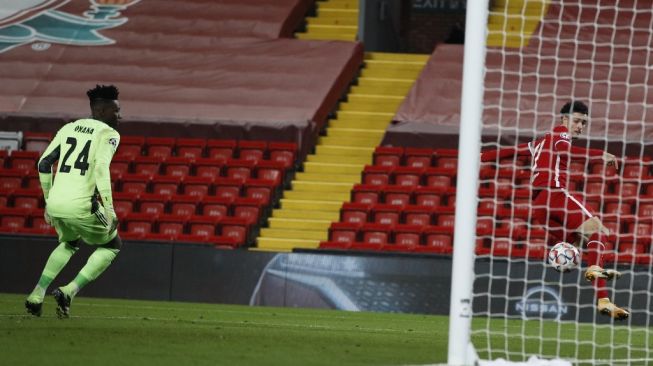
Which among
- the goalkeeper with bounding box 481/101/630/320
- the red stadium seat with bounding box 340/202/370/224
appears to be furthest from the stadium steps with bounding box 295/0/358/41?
the goalkeeper with bounding box 481/101/630/320

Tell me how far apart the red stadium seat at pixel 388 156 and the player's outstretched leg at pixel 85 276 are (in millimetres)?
8225

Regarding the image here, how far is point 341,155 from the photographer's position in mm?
17891

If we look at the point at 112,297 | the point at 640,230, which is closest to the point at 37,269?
the point at 112,297

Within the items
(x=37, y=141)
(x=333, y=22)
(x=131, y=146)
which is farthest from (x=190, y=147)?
(x=333, y=22)

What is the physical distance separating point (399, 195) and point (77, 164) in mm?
7665

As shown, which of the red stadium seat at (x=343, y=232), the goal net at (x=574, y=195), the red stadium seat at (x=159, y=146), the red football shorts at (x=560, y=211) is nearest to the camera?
the red football shorts at (x=560, y=211)

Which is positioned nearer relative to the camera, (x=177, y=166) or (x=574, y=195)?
(x=574, y=195)

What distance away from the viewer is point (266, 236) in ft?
52.9

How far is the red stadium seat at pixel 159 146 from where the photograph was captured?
57.6 ft

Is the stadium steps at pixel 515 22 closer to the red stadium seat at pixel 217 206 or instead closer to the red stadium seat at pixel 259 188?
the red stadium seat at pixel 259 188

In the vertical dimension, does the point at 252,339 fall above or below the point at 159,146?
below

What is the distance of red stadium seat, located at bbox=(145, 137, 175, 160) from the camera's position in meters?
17.5

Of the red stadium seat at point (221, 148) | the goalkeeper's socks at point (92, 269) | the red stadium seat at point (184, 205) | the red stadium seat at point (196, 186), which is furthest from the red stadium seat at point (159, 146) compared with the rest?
the goalkeeper's socks at point (92, 269)

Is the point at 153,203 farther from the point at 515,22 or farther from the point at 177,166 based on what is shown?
the point at 515,22
